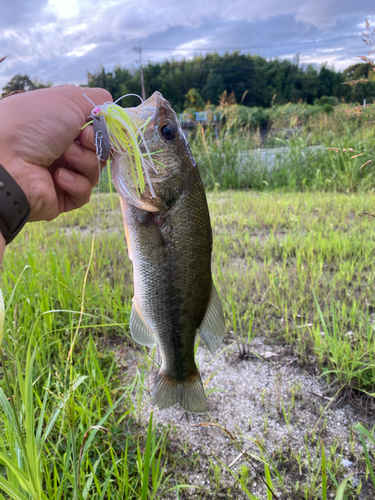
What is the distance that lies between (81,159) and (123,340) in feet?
4.45

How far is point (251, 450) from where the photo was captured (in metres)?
1.68

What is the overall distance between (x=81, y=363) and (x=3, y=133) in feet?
4.71

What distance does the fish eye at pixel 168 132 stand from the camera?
1233 millimetres

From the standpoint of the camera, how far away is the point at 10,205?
3.68ft

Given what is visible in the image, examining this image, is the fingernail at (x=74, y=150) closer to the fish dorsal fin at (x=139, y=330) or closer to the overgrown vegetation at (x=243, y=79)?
the fish dorsal fin at (x=139, y=330)

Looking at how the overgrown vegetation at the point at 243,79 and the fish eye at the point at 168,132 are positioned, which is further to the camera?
the overgrown vegetation at the point at 243,79

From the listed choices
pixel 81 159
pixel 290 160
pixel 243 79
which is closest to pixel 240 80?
pixel 243 79

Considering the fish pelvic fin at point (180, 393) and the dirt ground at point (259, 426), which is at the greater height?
the fish pelvic fin at point (180, 393)

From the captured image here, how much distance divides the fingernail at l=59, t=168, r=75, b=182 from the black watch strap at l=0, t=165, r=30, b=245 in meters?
0.34

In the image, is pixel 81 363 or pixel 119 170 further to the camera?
pixel 81 363

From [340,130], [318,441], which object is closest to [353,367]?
[318,441]

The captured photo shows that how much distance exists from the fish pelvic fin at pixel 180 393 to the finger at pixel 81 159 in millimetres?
931

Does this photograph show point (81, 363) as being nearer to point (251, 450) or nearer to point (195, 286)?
point (251, 450)

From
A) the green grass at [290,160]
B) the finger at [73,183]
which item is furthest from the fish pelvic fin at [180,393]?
the green grass at [290,160]
